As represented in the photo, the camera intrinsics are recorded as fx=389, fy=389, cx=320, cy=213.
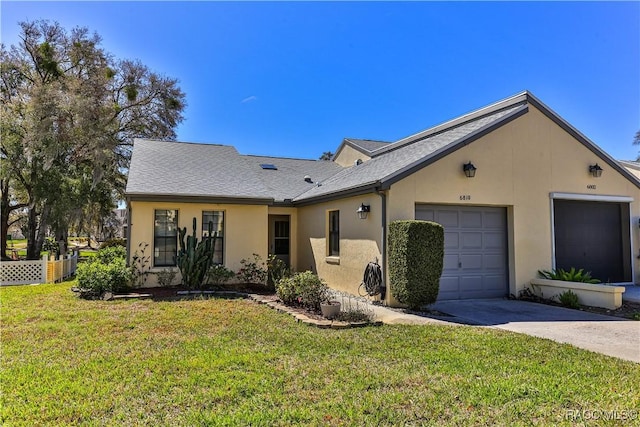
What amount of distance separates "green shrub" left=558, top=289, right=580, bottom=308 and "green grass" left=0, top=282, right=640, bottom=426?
3.71 metres

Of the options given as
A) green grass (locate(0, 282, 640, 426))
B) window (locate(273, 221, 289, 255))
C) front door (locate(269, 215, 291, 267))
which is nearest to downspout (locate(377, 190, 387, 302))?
green grass (locate(0, 282, 640, 426))

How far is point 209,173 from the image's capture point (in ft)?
42.7

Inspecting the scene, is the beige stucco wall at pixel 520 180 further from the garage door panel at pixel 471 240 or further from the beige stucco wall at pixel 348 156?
the beige stucco wall at pixel 348 156

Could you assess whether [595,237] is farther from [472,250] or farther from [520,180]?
[472,250]

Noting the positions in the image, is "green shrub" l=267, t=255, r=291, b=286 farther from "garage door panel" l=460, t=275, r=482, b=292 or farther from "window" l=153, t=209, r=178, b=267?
"garage door panel" l=460, t=275, r=482, b=292

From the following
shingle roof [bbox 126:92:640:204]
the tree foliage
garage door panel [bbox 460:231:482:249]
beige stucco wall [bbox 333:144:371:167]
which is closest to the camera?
shingle roof [bbox 126:92:640:204]

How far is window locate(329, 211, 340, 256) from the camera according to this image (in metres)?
11.4

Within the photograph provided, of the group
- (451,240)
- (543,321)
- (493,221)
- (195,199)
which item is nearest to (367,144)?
(493,221)

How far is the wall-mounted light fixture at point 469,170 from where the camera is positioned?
9461 mm

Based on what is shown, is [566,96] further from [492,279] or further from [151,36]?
[151,36]

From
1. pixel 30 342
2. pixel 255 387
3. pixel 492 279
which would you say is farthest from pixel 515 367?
pixel 30 342

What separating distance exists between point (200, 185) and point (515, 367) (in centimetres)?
962

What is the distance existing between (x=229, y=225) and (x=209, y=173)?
7.39 feet

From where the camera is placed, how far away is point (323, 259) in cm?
1199
